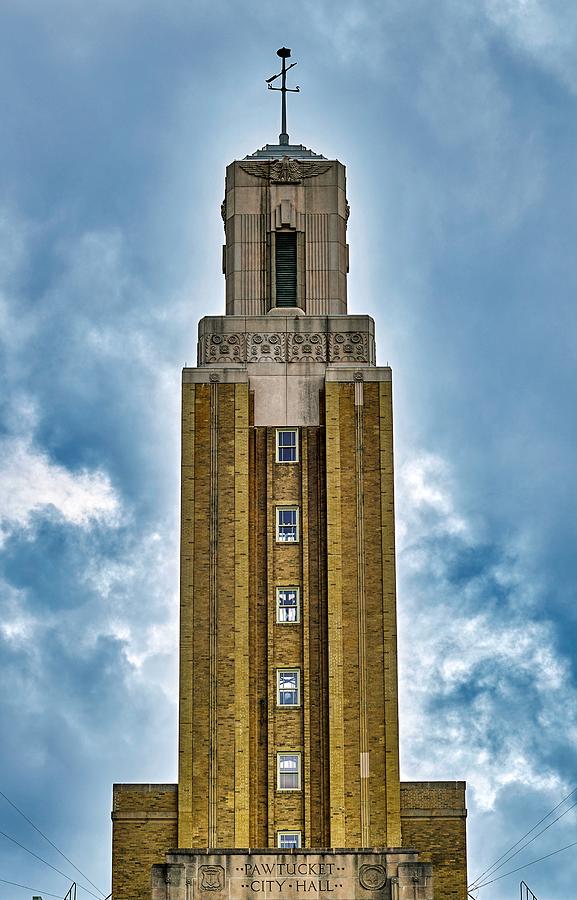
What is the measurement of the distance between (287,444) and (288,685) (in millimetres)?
9077

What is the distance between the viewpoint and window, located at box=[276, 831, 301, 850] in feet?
247

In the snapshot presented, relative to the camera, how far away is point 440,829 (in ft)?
250

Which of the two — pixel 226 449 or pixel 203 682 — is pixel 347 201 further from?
pixel 203 682

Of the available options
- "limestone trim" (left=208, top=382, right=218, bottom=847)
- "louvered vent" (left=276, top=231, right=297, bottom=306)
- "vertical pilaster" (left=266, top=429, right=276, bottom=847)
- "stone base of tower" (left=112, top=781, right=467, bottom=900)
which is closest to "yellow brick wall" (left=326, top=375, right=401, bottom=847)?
"stone base of tower" (left=112, top=781, right=467, bottom=900)

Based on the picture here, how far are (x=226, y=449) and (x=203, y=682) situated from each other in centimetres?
868

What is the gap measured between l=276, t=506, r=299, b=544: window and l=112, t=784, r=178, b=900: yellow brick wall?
32.4ft

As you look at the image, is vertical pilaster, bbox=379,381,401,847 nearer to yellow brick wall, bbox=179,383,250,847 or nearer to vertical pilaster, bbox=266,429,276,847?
vertical pilaster, bbox=266,429,276,847

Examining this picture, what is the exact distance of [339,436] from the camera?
79500mm

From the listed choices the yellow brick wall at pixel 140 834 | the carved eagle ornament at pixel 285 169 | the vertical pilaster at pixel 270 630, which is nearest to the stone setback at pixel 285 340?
the vertical pilaster at pixel 270 630

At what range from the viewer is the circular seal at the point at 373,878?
67.1 meters

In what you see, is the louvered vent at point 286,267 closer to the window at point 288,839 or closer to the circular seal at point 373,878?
the window at point 288,839

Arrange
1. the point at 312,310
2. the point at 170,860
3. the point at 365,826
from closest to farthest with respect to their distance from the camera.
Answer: the point at 170,860
the point at 365,826
the point at 312,310

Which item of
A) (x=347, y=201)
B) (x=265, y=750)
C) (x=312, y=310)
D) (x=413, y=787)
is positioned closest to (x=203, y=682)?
(x=265, y=750)

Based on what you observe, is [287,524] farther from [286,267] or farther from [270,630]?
[286,267]
